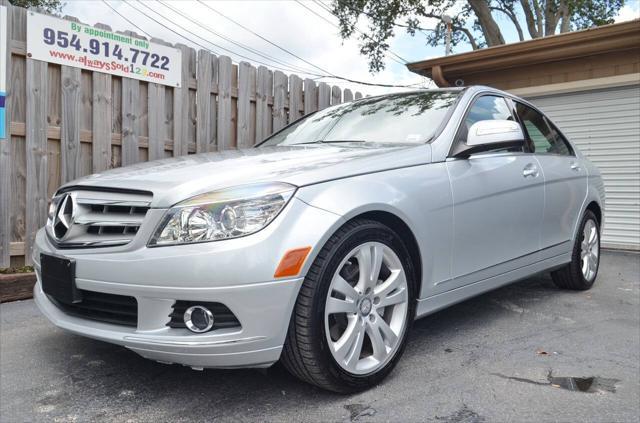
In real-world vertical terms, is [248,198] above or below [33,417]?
above

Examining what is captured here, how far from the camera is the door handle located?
11.4 feet

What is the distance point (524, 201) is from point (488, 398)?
1493 millimetres

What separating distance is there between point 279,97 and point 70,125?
2.32 m

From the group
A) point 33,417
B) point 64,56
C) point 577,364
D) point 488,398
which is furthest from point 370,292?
point 64,56

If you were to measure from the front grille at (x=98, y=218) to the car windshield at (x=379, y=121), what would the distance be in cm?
141

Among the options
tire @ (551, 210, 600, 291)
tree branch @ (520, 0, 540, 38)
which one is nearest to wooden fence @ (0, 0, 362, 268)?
tire @ (551, 210, 600, 291)

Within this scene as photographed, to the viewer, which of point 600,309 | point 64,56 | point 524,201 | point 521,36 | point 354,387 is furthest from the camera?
point 521,36

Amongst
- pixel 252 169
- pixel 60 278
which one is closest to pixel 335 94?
pixel 252 169

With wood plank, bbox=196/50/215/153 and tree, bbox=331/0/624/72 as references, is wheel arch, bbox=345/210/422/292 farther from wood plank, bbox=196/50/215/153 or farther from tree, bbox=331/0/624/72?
tree, bbox=331/0/624/72

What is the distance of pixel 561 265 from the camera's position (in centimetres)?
404

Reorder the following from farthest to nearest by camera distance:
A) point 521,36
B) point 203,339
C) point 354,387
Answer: point 521,36 → point 354,387 → point 203,339

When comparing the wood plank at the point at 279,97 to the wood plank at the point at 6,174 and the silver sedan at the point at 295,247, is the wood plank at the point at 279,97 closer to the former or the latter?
the wood plank at the point at 6,174

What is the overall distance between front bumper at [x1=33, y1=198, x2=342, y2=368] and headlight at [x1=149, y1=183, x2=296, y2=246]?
0.04 m

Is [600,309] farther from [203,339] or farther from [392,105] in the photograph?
[203,339]
